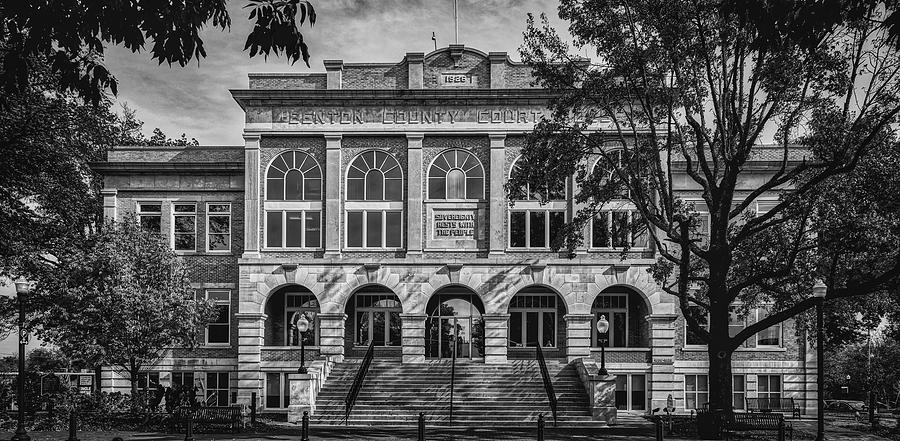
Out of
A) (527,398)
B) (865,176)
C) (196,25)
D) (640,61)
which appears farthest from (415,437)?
(196,25)

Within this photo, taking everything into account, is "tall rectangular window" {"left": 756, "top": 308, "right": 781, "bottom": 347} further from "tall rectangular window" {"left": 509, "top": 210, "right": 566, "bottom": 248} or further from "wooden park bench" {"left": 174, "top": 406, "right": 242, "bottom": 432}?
"wooden park bench" {"left": 174, "top": 406, "right": 242, "bottom": 432}

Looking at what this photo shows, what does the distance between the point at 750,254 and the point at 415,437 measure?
1178 centimetres

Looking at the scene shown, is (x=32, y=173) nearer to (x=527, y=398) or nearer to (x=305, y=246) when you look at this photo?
(x=305, y=246)

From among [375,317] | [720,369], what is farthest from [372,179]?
[720,369]

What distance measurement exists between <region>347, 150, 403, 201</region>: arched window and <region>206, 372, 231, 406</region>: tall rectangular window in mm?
9546

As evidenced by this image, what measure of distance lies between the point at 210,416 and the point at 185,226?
1289 cm

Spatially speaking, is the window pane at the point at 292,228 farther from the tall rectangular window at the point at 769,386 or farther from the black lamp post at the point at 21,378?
the tall rectangular window at the point at 769,386

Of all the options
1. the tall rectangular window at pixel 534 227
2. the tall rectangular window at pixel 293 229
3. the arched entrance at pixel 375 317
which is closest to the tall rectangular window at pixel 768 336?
the tall rectangular window at pixel 534 227

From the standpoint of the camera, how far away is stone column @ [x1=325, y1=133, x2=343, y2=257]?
36.2m

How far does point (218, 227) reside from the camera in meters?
38.2

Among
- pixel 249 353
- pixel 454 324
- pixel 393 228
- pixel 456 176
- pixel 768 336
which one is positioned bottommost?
pixel 249 353

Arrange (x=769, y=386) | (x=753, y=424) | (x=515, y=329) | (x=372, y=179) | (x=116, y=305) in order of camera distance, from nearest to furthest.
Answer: (x=753, y=424), (x=116, y=305), (x=372, y=179), (x=515, y=329), (x=769, y=386)

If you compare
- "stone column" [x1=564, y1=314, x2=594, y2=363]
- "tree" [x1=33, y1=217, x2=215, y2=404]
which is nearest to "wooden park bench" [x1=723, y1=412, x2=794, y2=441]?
"stone column" [x1=564, y1=314, x2=594, y2=363]

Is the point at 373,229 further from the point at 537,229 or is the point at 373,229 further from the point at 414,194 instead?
the point at 537,229
